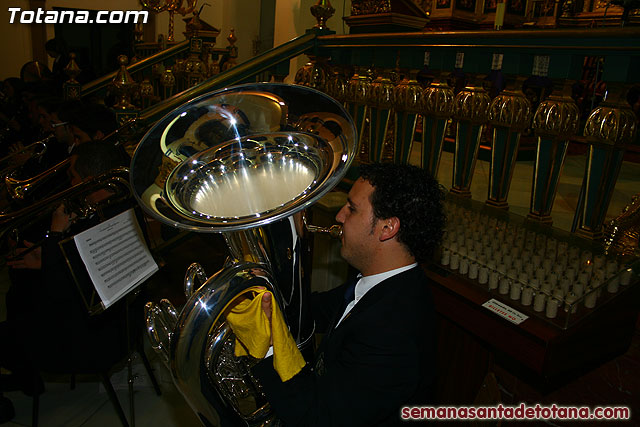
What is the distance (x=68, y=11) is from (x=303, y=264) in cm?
1273

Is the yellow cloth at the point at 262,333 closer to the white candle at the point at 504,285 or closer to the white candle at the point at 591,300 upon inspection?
the white candle at the point at 504,285

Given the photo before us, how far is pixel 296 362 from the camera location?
4.22 feet

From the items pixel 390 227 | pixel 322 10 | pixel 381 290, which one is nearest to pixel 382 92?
pixel 322 10

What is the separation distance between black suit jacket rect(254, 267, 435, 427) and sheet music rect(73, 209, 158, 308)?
0.93m

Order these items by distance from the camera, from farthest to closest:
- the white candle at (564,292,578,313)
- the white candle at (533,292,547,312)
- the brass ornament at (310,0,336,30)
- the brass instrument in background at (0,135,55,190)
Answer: the brass instrument in background at (0,135,55,190)
the brass ornament at (310,0,336,30)
the white candle at (533,292,547,312)
the white candle at (564,292,578,313)

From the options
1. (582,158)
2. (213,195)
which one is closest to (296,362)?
(213,195)

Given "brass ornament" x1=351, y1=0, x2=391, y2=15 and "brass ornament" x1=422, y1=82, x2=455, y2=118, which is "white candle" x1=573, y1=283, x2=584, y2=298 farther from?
"brass ornament" x1=351, y1=0, x2=391, y2=15

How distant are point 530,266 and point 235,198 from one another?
1.34 metres

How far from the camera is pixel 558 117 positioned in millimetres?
2217

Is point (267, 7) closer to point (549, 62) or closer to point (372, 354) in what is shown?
point (549, 62)

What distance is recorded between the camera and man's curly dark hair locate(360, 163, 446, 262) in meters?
1.45

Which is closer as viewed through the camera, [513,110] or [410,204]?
[410,204]

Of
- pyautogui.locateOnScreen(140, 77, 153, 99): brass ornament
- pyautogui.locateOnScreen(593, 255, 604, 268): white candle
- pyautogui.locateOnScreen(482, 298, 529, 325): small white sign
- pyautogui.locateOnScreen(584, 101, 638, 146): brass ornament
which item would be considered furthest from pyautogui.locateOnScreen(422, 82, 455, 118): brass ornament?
pyautogui.locateOnScreen(140, 77, 153, 99): brass ornament

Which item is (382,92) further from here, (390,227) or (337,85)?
(390,227)
